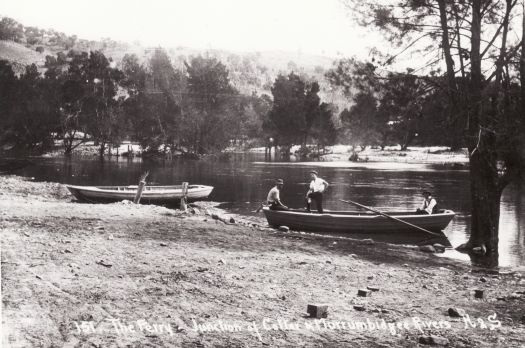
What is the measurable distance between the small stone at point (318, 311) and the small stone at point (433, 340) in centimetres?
146

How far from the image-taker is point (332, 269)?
39.7 feet

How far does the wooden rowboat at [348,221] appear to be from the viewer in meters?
21.4

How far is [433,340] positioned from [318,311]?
1.68 metres

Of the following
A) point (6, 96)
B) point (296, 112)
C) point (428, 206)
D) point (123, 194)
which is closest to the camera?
point (428, 206)

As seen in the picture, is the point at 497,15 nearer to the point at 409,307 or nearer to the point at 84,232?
the point at 409,307

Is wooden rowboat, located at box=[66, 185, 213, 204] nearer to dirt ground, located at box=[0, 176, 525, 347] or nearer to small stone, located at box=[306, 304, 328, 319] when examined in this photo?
dirt ground, located at box=[0, 176, 525, 347]

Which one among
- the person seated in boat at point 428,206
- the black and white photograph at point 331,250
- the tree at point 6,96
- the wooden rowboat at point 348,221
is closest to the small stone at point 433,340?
the black and white photograph at point 331,250

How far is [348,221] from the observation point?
21.4 metres

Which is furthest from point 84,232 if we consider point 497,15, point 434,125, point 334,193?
point 334,193

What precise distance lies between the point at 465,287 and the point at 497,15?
32.4 feet

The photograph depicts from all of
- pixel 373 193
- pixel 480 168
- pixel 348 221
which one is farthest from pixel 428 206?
pixel 373 193

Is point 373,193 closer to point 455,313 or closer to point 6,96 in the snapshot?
point 455,313

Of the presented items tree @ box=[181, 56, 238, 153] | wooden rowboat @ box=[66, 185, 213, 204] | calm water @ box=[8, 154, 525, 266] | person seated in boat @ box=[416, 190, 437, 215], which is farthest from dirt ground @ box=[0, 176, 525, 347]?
tree @ box=[181, 56, 238, 153]

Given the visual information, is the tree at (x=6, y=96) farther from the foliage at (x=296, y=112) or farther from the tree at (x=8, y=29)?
the foliage at (x=296, y=112)
